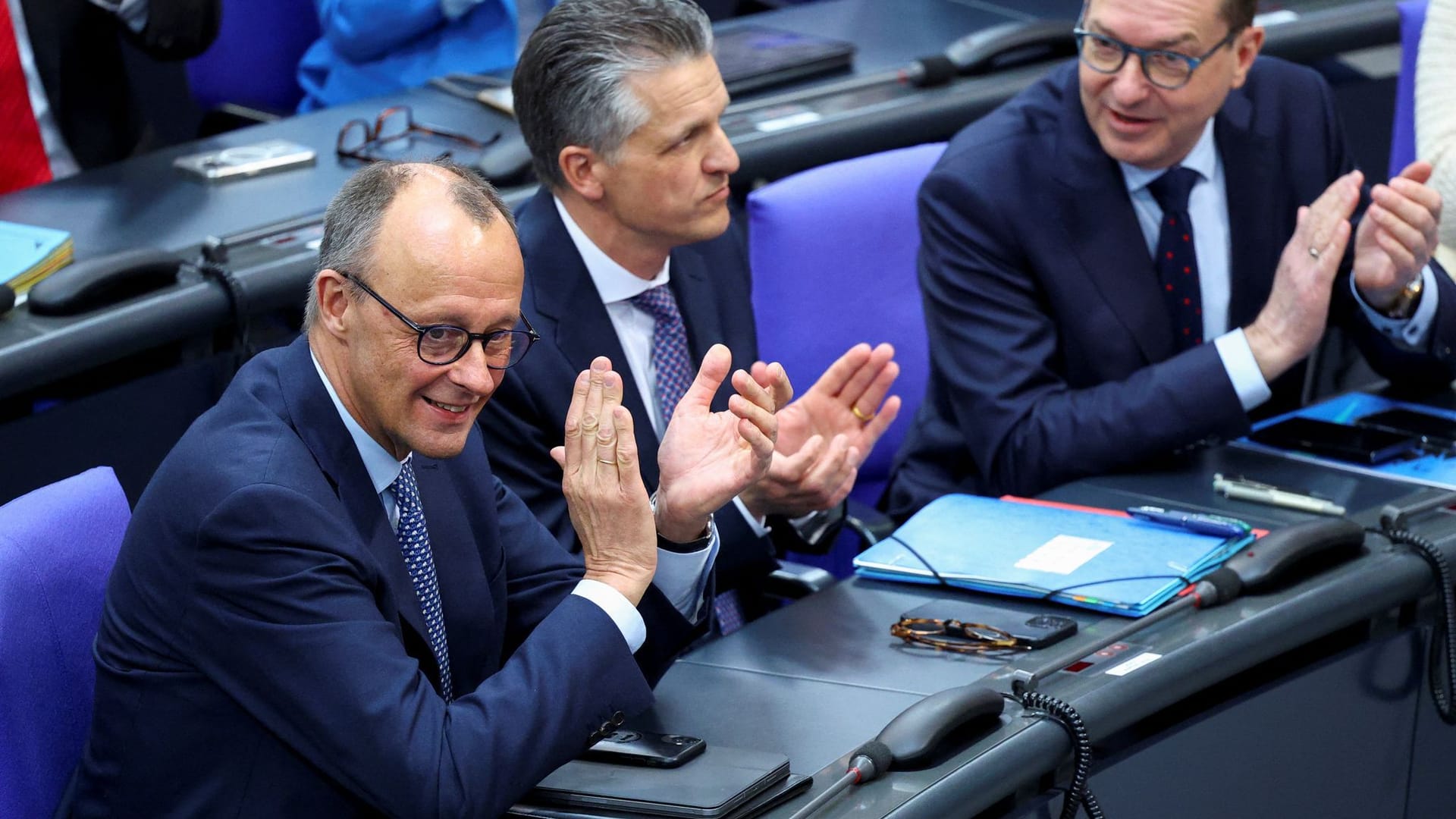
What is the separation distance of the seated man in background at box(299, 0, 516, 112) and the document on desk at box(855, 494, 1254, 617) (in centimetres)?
191

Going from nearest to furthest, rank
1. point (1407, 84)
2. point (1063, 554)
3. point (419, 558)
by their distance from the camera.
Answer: point (419, 558)
point (1063, 554)
point (1407, 84)

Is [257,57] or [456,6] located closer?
[456,6]

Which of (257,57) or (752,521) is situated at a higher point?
(257,57)

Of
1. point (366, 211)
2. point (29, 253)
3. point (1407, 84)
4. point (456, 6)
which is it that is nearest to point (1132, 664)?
point (366, 211)

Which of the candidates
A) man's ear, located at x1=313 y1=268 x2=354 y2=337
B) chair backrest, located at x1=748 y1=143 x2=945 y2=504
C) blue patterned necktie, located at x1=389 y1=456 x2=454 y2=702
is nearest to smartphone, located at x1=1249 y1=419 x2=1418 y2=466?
chair backrest, located at x1=748 y1=143 x2=945 y2=504

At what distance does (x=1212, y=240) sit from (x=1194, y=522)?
654 mm

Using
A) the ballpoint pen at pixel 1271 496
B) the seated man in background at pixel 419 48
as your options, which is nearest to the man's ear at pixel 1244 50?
the ballpoint pen at pixel 1271 496

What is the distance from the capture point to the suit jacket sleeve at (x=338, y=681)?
4.79 ft

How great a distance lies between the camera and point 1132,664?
1747 mm

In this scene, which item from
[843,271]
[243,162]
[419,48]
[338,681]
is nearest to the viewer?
[338,681]

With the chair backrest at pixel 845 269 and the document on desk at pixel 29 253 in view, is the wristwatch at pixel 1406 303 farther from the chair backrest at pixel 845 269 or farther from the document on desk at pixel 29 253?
the document on desk at pixel 29 253

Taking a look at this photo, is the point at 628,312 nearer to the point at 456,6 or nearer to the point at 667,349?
the point at 667,349

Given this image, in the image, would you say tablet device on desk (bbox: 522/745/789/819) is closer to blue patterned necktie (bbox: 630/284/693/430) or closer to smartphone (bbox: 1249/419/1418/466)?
blue patterned necktie (bbox: 630/284/693/430)

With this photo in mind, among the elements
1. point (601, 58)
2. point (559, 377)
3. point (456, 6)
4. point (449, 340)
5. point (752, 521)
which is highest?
point (601, 58)
